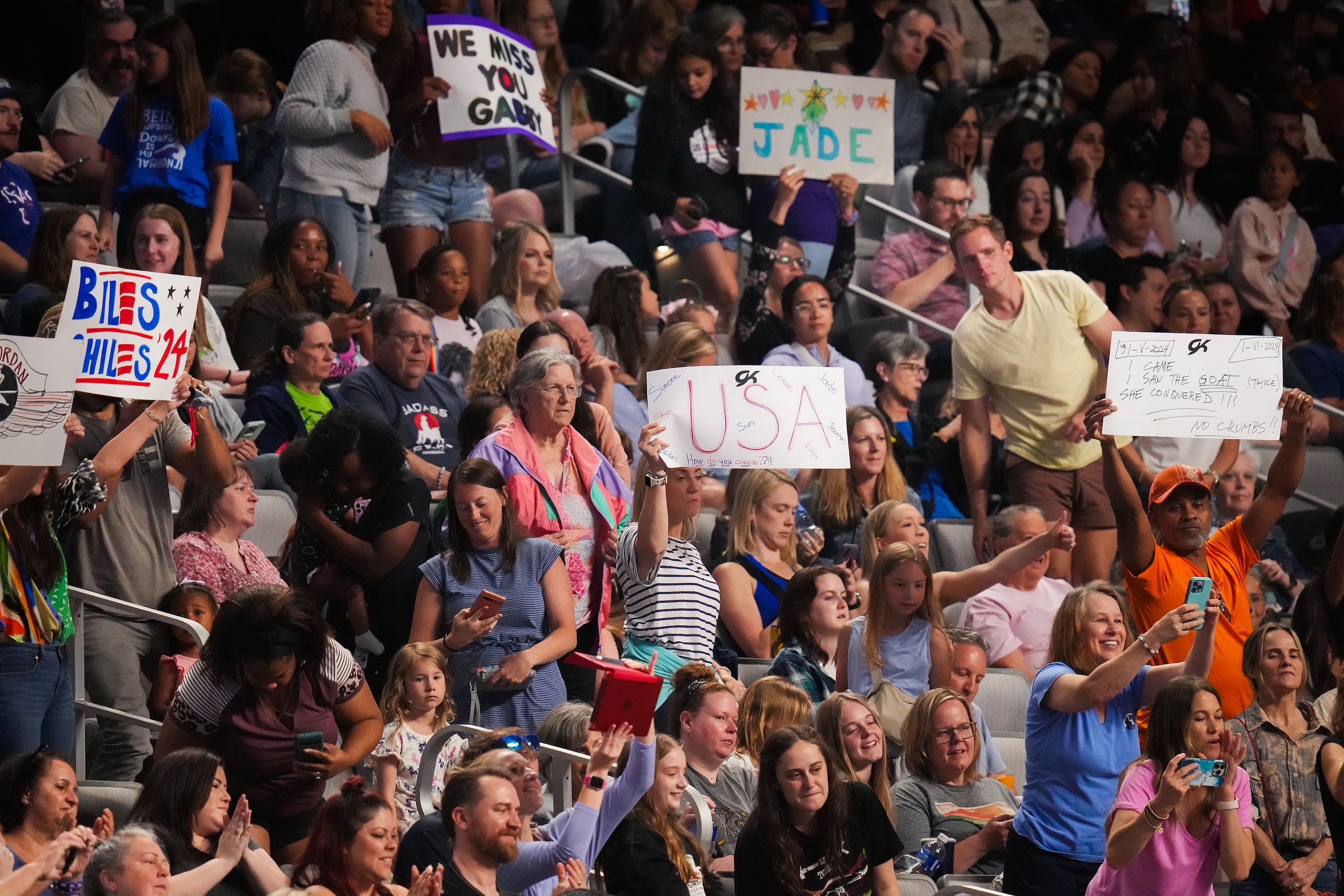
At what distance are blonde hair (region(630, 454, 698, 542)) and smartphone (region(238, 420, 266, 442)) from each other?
1242 millimetres

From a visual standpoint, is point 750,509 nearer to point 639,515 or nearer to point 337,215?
point 639,515

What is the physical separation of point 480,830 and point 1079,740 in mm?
1665

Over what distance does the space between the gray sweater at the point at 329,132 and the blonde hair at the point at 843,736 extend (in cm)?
357

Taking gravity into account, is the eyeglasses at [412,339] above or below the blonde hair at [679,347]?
above

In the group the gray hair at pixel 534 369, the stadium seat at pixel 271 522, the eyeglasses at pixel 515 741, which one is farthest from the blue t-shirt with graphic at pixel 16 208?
the eyeglasses at pixel 515 741

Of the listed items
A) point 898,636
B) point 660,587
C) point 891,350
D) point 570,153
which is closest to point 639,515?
point 660,587

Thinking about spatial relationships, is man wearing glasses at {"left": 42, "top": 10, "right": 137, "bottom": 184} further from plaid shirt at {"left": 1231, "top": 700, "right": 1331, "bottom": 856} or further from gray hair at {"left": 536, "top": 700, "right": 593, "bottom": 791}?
plaid shirt at {"left": 1231, "top": 700, "right": 1331, "bottom": 856}

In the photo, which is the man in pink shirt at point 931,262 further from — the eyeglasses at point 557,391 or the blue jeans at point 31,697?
the blue jeans at point 31,697

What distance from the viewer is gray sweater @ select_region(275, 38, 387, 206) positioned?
27.0ft

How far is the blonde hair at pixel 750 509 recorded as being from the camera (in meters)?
6.95

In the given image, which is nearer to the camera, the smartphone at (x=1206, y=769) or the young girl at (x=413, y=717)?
the smartphone at (x=1206, y=769)

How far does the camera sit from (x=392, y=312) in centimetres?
716

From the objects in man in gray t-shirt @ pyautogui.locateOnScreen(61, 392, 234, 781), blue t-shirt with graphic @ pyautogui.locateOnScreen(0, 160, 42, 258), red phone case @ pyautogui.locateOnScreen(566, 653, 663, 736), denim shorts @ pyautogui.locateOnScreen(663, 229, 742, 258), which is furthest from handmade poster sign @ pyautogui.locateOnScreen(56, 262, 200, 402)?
denim shorts @ pyautogui.locateOnScreen(663, 229, 742, 258)

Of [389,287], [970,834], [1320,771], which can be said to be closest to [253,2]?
[389,287]
